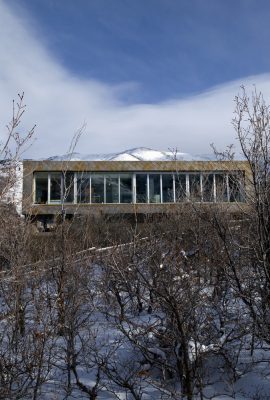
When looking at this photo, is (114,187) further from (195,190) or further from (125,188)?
(195,190)

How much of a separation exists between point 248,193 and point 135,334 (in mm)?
3640

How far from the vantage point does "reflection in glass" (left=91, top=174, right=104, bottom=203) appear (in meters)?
34.4

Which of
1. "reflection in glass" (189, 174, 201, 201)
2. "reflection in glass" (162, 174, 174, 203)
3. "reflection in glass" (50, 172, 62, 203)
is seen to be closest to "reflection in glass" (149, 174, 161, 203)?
"reflection in glass" (162, 174, 174, 203)

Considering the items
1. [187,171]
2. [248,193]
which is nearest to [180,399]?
[248,193]

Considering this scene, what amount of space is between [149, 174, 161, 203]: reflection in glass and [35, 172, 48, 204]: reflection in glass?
687cm

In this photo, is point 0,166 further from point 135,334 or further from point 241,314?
point 241,314

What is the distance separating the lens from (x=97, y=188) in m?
35.0

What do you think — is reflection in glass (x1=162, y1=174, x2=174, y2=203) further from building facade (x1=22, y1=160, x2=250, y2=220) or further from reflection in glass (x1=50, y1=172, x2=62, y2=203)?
reflection in glass (x1=50, y1=172, x2=62, y2=203)

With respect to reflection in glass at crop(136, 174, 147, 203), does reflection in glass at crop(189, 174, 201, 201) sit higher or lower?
lower

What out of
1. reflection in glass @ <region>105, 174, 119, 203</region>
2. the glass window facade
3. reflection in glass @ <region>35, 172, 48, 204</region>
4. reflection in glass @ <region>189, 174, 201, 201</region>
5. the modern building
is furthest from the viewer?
reflection in glass @ <region>105, 174, 119, 203</region>

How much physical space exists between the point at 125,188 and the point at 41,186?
555 centimetres

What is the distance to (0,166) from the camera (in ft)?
20.2

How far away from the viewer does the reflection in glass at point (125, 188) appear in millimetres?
34844

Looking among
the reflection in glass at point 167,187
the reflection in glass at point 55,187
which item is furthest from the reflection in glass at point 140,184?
the reflection in glass at point 55,187
